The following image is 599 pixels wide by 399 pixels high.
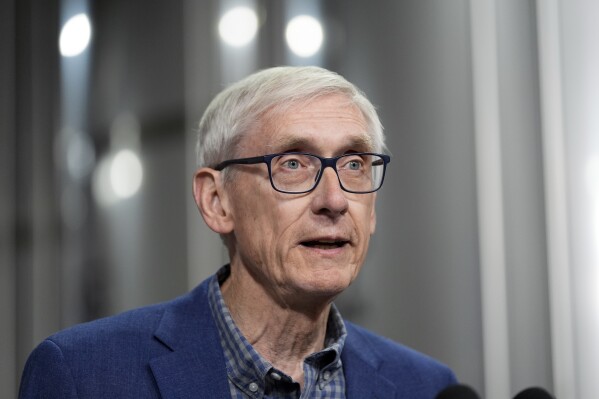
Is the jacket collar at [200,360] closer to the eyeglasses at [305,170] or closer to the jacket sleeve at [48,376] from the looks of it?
the jacket sleeve at [48,376]

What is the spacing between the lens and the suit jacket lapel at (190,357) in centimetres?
168

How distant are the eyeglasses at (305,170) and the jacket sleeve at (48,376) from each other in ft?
1.75

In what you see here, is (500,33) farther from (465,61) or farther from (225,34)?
(225,34)

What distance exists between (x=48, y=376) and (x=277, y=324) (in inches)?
18.7

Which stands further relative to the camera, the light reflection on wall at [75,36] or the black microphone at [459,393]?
the light reflection on wall at [75,36]

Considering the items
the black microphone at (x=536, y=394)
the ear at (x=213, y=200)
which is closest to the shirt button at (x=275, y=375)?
the ear at (x=213, y=200)

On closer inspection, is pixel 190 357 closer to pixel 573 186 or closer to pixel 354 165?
pixel 354 165

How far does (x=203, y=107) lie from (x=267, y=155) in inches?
52.6

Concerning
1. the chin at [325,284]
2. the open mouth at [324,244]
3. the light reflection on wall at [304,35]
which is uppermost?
the light reflection on wall at [304,35]

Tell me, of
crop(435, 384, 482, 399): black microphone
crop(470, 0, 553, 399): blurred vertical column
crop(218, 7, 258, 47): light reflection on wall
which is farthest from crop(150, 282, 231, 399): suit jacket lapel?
crop(218, 7, 258, 47): light reflection on wall

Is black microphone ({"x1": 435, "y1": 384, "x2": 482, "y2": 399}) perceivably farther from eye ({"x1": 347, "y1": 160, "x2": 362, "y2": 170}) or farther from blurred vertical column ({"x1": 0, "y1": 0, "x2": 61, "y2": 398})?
blurred vertical column ({"x1": 0, "y1": 0, "x2": 61, "y2": 398})

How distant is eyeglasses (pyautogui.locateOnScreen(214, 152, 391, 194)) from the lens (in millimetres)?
1715

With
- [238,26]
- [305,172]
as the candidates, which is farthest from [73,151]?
[305,172]

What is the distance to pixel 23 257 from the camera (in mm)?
3264
